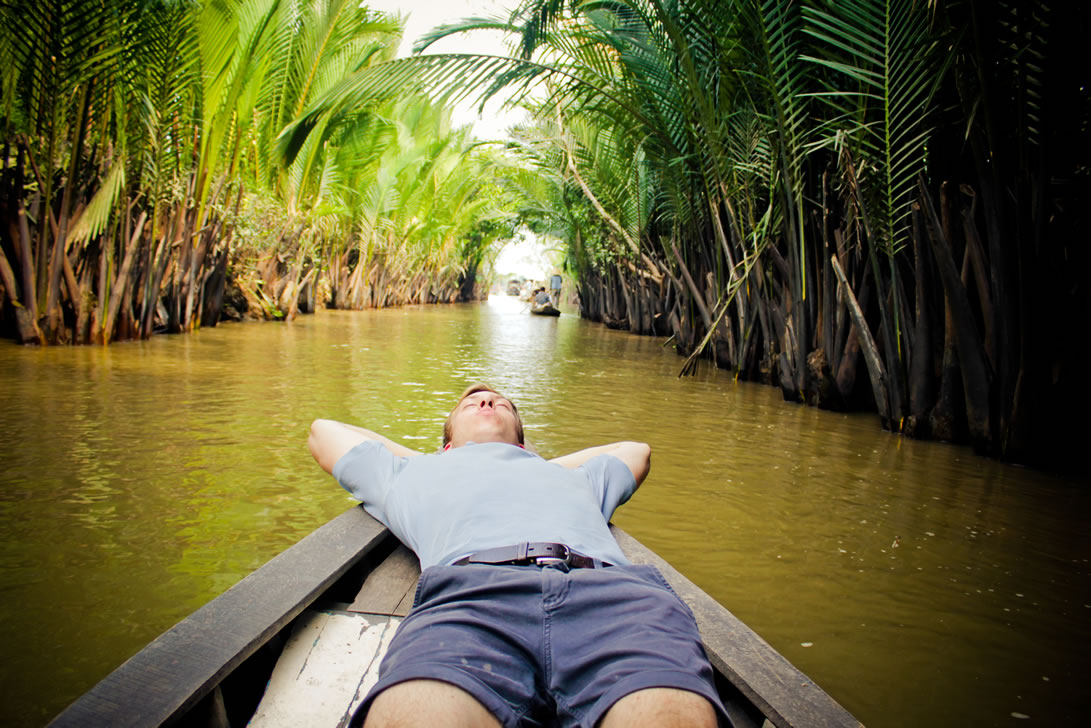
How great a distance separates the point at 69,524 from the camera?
236 centimetres

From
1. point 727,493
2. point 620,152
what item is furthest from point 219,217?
point 727,493

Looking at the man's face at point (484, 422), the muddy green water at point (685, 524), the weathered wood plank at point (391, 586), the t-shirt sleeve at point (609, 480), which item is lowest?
the muddy green water at point (685, 524)

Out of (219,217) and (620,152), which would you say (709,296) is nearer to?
(620,152)

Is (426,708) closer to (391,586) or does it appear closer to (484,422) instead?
(391,586)

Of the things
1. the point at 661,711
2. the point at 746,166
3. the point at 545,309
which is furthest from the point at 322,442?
the point at 545,309

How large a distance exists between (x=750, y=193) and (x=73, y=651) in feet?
20.8

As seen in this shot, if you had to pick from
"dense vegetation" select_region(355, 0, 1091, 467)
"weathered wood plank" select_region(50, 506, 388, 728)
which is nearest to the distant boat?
"dense vegetation" select_region(355, 0, 1091, 467)

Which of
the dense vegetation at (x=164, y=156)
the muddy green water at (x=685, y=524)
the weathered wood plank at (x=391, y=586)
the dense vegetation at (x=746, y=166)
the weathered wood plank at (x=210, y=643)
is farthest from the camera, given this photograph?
the dense vegetation at (x=164, y=156)

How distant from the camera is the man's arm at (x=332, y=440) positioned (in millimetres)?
1933

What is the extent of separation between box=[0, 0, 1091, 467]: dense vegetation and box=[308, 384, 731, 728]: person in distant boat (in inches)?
137

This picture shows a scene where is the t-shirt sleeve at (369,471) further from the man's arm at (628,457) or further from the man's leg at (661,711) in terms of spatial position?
the man's leg at (661,711)

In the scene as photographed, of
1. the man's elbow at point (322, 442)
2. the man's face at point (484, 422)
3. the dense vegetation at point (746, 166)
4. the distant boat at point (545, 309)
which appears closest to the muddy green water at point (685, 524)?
the man's elbow at point (322, 442)

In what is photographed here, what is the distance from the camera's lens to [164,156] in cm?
732

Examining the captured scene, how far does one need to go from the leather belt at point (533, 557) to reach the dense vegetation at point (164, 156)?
14.9 ft
